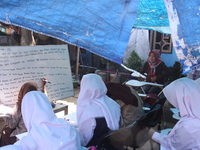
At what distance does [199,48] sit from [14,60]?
240 cm

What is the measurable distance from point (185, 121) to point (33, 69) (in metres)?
2.22

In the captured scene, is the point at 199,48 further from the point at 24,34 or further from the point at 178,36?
the point at 24,34

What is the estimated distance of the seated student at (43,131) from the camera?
184 cm

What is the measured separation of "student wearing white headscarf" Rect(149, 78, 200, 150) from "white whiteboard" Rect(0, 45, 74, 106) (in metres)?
1.81

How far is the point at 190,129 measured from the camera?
2.21 m

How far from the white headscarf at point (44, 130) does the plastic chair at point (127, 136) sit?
1.52ft

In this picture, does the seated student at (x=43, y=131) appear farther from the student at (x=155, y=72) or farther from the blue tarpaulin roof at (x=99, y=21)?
the student at (x=155, y=72)

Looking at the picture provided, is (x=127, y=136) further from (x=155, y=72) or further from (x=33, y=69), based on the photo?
(x=155, y=72)

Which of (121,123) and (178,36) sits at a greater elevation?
(178,36)

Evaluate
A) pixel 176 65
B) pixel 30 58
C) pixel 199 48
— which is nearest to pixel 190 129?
pixel 199 48

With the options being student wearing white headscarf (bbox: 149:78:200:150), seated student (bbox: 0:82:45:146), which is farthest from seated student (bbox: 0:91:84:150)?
student wearing white headscarf (bbox: 149:78:200:150)

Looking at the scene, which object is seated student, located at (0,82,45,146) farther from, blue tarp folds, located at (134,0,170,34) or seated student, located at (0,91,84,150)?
blue tarp folds, located at (134,0,170,34)

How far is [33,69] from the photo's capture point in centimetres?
333

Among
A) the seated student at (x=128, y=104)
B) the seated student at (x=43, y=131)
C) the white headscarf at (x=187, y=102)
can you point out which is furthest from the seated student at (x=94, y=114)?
the white headscarf at (x=187, y=102)
